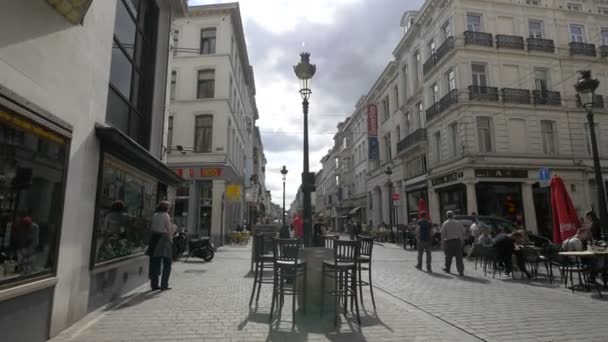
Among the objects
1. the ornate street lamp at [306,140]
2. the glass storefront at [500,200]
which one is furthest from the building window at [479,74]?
the ornate street lamp at [306,140]

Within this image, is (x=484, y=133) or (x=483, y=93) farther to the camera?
(x=484, y=133)

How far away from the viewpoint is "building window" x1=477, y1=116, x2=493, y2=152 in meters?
21.8

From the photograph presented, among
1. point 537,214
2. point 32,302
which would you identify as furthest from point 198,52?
point 537,214

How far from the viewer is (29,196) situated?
4109mm

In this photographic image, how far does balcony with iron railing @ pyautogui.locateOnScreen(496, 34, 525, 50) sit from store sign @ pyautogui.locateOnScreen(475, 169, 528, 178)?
24.9 feet

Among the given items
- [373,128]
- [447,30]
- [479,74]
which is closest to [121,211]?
[479,74]

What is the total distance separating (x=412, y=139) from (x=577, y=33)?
1229cm

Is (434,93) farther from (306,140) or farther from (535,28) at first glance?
(306,140)

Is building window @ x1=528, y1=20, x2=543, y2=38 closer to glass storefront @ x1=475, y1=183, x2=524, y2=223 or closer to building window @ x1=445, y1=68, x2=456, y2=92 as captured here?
building window @ x1=445, y1=68, x2=456, y2=92

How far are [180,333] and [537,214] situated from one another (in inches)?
927

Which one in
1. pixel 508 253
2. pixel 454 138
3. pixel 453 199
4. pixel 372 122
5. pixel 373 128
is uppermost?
pixel 372 122

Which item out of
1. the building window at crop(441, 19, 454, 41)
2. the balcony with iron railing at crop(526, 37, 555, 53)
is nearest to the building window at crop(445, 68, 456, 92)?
the building window at crop(441, 19, 454, 41)

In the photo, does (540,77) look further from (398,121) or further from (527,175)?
(398,121)

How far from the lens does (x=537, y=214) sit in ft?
73.4
